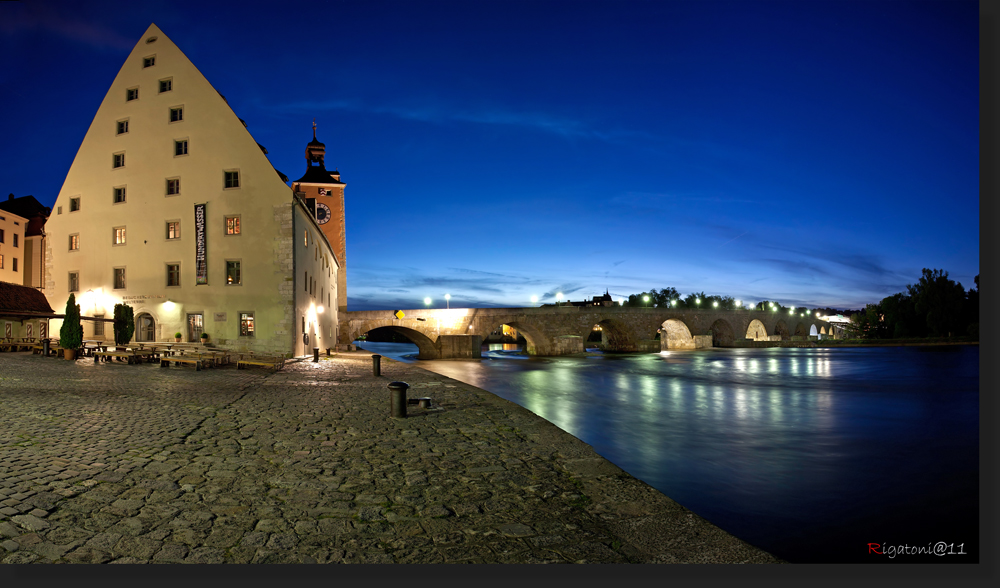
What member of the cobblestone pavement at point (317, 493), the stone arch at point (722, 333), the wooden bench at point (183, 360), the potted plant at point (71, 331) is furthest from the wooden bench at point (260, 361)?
the stone arch at point (722, 333)

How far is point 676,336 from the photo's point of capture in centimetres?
7738

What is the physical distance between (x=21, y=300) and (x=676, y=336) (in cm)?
7331

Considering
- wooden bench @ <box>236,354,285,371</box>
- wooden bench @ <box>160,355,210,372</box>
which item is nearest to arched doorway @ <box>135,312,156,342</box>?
wooden bench @ <box>160,355,210,372</box>

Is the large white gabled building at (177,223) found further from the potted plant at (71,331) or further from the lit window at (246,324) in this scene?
the potted plant at (71,331)

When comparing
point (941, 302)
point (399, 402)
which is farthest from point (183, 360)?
point (941, 302)

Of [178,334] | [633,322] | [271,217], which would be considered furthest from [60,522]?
[633,322]

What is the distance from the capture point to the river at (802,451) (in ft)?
26.0

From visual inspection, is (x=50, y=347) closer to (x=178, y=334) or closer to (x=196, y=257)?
(x=178, y=334)

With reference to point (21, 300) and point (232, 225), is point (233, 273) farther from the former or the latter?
point (21, 300)

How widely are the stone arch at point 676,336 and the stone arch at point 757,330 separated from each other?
2579 centimetres

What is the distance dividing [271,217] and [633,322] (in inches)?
1981

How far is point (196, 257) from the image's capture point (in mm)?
27312

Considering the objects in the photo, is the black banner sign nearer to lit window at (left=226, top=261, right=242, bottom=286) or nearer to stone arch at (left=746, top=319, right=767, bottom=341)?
lit window at (left=226, top=261, right=242, bottom=286)

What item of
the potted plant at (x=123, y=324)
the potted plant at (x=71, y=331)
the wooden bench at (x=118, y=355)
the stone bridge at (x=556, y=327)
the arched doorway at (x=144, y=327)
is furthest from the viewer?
the stone bridge at (x=556, y=327)
